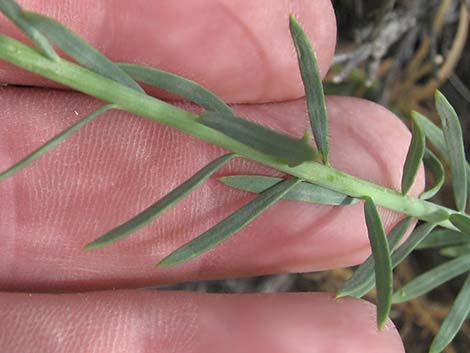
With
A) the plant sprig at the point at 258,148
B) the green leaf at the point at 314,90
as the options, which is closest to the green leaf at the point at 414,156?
the plant sprig at the point at 258,148

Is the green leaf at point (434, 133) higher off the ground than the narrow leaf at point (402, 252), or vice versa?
the green leaf at point (434, 133)

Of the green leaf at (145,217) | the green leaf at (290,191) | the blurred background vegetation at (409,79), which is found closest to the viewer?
the green leaf at (145,217)

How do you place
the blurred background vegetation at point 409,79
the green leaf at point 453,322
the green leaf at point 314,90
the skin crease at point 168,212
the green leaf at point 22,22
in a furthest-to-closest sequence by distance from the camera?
the blurred background vegetation at point 409,79, the skin crease at point 168,212, the green leaf at point 453,322, the green leaf at point 314,90, the green leaf at point 22,22

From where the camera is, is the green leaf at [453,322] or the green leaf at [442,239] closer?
the green leaf at [453,322]

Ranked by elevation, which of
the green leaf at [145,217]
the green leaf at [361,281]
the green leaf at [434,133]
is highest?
the green leaf at [145,217]

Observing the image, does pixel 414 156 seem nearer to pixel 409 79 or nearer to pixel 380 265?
pixel 380 265

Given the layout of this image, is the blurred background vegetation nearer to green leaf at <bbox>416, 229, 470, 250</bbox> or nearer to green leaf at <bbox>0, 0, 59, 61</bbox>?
green leaf at <bbox>416, 229, 470, 250</bbox>

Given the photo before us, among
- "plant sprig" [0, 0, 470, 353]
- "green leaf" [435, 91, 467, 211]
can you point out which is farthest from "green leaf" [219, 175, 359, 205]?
"green leaf" [435, 91, 467, 211]

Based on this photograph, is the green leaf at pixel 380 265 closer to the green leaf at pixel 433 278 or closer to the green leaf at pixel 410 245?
the green leaf at pixel 410 245
